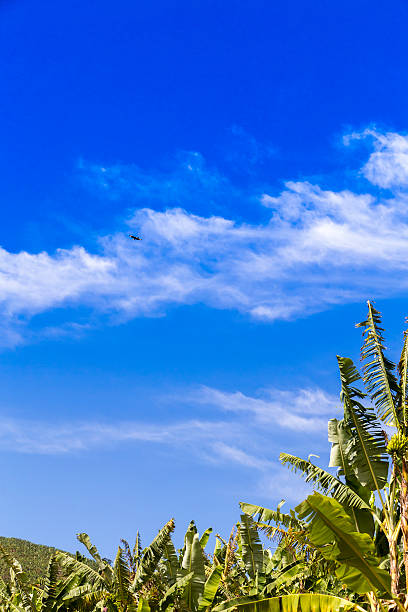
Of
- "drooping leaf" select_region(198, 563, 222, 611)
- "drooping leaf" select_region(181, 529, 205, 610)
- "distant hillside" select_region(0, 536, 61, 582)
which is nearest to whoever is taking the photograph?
"drooping leaf" select_region(198, 563, 222, 611)

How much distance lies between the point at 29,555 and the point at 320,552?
3943 cm

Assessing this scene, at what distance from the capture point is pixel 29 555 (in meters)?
46.2

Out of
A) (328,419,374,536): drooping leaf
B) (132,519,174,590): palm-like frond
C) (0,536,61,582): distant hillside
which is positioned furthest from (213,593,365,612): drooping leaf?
(0,536,61,582): distant hillside

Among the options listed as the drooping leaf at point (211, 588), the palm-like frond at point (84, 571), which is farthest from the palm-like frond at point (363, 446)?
the palm-like frond at point (84, 571)

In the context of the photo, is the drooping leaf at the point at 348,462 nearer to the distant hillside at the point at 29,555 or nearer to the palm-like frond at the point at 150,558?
the palm-like frond at the point at 150,558

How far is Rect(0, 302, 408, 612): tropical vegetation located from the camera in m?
10.9

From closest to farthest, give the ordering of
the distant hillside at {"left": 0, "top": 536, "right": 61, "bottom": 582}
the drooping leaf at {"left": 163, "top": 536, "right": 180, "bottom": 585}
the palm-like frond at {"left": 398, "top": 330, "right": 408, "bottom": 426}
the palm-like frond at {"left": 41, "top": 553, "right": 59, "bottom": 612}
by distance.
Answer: the palm-like frond at {"left": 398, "top": 330, "right": 408, "bottom": 426} → the palm-like frond at {"left": 41, "top": 553, "right": 59, "bottom": 612} → the drooping leaf at {"left": 163, "top": 536, "right": 180, "bottom": 585} → the distant hillside at {"left": 0, "top": 536, "right": 61, "bottom": 582}

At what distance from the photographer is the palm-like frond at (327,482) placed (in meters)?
13.9

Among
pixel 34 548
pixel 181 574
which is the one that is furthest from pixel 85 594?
pixel 34 548

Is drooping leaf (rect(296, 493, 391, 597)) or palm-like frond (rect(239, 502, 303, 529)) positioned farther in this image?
palm-like frond (rect(239, 502, 303, 529))

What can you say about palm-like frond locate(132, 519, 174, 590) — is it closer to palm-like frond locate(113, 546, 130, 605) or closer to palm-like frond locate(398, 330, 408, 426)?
palm-like frond locate(113, 546, 130, 605)

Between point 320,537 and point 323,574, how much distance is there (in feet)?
24.2

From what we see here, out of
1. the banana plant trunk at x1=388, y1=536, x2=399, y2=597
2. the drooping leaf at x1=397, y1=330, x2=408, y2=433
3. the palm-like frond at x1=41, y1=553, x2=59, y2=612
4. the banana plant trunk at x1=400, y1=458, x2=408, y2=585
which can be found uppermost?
the drooping leaf at x1=397, y1=330, x2=408, y2=433

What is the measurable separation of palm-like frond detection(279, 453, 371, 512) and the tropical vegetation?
2 centimetres
